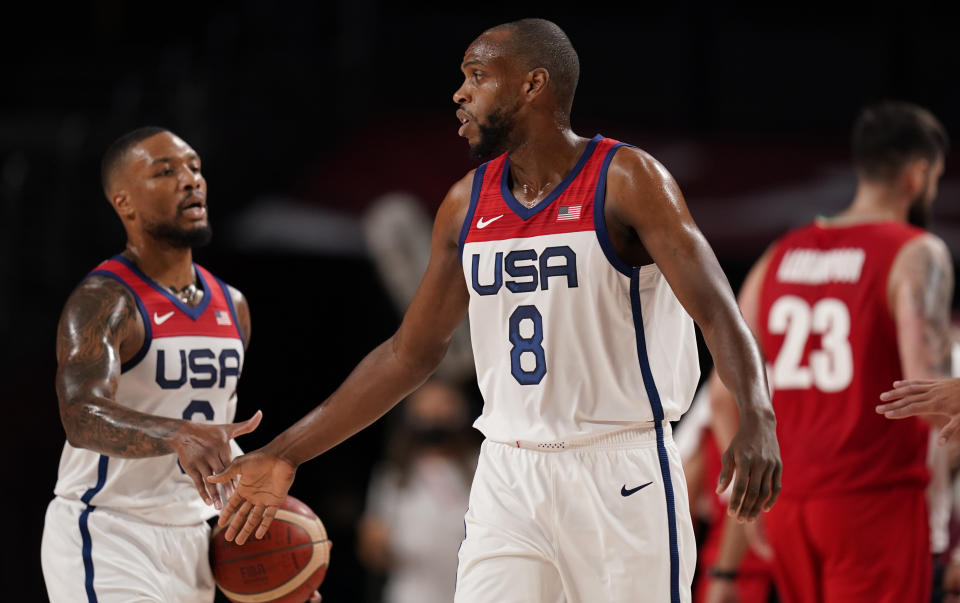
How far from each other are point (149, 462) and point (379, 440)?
7.02 m

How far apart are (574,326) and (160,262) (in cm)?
177

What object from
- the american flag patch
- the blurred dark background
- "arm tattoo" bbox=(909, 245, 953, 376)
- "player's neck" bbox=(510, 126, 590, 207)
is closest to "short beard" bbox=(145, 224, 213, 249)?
"player's neck" bbox=(510, 126, 590, 207)

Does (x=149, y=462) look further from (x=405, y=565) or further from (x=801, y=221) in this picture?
(x=801, y=221)

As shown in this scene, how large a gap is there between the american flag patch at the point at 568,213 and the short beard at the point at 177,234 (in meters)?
1.54

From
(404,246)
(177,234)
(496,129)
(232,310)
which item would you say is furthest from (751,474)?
(404,246)

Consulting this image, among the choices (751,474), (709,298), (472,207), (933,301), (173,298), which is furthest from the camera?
(933,301)

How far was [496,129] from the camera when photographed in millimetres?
4039

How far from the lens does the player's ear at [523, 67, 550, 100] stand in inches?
159

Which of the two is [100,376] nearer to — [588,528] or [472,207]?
[472,207]

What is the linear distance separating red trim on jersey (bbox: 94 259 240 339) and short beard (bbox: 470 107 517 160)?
1.31 meters

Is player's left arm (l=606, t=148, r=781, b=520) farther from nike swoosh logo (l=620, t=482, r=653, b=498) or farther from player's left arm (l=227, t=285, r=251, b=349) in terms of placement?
player's left arm (l=227, t=285, r=251, b=349)

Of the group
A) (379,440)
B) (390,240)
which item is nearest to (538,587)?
(390,240)

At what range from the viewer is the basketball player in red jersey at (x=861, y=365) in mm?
5172

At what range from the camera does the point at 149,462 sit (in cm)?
457
